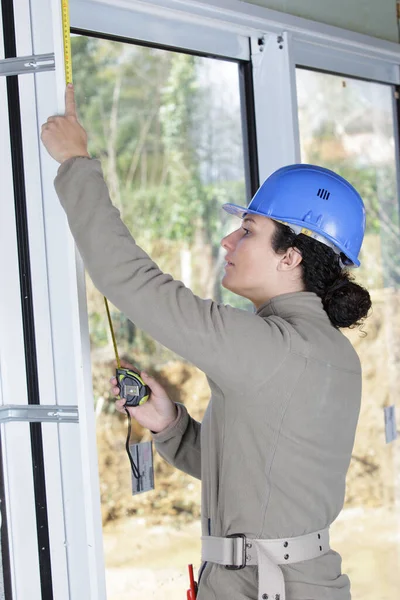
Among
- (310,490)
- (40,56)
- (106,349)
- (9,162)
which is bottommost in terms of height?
(310,490)

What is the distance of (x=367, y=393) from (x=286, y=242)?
1.61m

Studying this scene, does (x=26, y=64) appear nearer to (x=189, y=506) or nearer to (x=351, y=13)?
(x=351, y=13)

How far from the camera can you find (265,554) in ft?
4.63

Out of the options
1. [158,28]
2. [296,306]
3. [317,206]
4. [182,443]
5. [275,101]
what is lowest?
[182,443]

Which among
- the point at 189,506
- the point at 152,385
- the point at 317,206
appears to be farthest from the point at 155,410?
the point at 189,506

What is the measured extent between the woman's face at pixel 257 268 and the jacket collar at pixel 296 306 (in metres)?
0.03

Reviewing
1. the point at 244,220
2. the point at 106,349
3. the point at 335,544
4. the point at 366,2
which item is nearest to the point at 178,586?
the point at 335,544

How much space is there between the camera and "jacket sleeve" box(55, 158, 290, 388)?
4.23 feet

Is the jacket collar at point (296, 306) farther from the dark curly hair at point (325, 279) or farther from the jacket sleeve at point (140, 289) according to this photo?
the jacket sleeve at point (140, 289)

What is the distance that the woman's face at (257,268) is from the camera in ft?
5.07

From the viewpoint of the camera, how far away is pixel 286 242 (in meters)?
1.56

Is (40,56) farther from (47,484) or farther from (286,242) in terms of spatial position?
(47,484)

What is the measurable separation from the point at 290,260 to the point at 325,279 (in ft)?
0.28

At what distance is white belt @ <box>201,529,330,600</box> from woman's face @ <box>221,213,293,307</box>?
463mm
